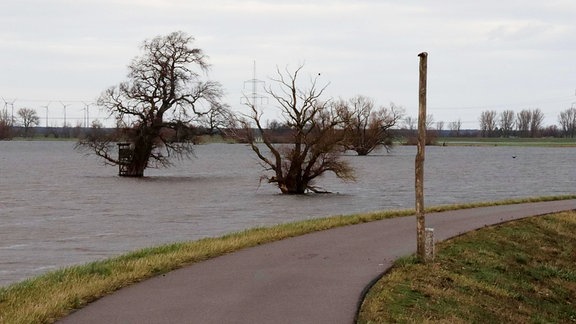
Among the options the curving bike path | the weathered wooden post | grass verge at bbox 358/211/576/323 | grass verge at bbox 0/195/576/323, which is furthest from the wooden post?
grass verge at bbox 0/195/576/323

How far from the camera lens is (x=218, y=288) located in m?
11.7

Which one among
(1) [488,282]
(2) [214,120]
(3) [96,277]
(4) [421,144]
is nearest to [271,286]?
(3) [96,277]

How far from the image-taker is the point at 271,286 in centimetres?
1195

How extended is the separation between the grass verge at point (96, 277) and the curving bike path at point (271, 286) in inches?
10.3

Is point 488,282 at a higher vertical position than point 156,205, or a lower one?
higher

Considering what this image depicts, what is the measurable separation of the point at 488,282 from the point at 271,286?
5167 mm

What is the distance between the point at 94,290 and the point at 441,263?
6.99m

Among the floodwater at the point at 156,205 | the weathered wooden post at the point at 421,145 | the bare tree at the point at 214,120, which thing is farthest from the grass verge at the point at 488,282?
the bare tree at the point at 214,120

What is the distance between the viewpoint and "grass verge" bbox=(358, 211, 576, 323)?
451 inches

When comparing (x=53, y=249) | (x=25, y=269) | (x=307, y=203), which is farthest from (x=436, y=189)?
(x=25, y=269)

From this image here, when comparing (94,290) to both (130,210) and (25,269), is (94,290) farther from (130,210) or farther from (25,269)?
(130,210)

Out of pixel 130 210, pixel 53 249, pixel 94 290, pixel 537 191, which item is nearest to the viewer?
pixel 94 290

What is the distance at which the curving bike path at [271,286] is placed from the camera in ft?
32.7

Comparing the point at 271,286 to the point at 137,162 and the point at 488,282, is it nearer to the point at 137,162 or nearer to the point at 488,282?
the point at 488,282
